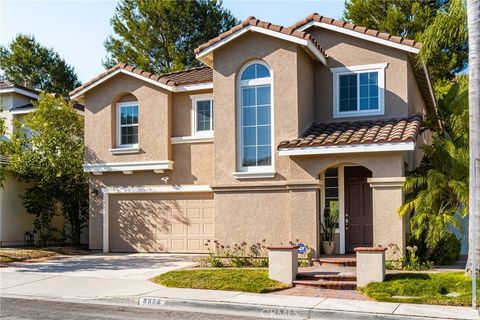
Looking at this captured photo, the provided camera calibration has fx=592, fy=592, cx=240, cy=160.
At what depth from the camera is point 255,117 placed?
1700 cm

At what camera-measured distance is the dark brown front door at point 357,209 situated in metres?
17.3

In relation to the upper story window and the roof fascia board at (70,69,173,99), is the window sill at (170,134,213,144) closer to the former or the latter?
the upper story window

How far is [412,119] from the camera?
16516 mm

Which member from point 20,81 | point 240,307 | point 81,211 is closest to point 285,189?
point 240,307

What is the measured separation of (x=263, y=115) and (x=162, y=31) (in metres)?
19.6

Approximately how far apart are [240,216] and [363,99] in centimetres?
499

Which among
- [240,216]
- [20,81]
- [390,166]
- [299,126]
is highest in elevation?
[20,81]

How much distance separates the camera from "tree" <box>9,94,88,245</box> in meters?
21.8

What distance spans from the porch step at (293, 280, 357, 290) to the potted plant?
353 cm

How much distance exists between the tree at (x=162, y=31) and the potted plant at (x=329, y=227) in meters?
18.9

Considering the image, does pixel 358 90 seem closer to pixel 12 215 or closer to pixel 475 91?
pixel 475 91

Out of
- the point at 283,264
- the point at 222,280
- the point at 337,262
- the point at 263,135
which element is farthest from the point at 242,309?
the point at 263,135

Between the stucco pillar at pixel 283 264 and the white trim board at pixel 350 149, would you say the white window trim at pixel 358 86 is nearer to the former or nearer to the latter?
the white trim board at pixel 350 149

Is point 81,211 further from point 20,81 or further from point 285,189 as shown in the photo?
point 20,81
